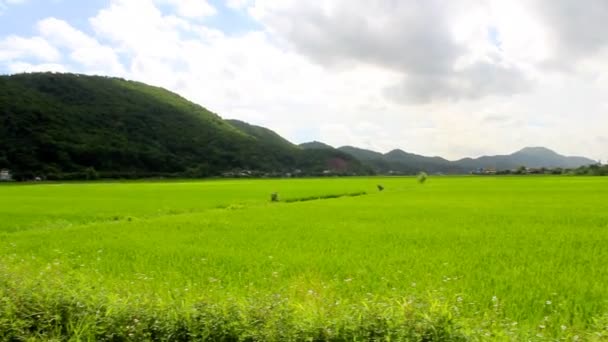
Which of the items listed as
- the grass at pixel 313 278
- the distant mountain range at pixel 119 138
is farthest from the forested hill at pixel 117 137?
the grass at pixel 313 278

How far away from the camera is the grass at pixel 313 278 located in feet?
14.4

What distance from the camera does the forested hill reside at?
84250mm

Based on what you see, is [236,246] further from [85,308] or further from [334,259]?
[85,308]

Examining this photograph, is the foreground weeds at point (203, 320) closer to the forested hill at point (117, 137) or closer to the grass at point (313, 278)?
the grass at point (313, 278)

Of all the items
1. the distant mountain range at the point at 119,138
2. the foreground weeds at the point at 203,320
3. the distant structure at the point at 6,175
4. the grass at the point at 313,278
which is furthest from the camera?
the distant mountain range at the point at 119,138

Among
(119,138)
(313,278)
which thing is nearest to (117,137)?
(119,138)

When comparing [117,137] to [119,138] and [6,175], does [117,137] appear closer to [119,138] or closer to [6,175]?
[119,138]

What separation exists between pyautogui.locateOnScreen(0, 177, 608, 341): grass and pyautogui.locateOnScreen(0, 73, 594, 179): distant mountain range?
7748 centimetres

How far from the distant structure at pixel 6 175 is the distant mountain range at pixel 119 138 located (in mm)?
1065

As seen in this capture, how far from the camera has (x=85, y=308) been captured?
4.91 meters

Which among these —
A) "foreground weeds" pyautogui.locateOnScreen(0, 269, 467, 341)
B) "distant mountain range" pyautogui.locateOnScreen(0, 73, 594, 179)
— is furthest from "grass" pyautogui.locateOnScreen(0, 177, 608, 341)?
"distant mountain range" pyautogui.locateOnScreen(0, 73, 594, 179)

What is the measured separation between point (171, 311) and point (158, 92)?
166m

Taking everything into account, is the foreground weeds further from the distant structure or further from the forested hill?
the forested hill

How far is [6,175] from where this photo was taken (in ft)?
251
